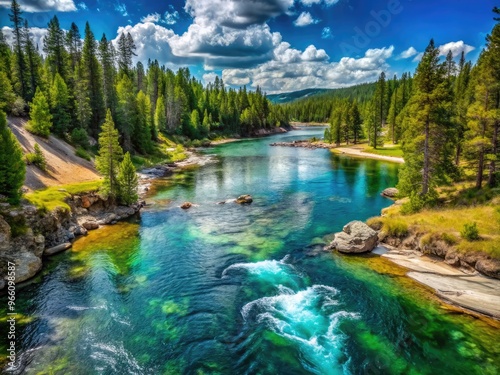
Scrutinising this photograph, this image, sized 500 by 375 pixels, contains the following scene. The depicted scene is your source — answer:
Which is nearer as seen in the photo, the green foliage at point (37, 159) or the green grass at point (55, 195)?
the green grass at point (55, 195)

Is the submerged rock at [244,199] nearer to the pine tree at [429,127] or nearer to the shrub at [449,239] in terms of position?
the pine tree at [429,127]

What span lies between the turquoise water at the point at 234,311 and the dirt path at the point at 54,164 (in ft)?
50.2

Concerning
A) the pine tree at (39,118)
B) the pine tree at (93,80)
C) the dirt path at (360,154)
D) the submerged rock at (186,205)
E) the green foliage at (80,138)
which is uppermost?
the pine tree at (93,80)

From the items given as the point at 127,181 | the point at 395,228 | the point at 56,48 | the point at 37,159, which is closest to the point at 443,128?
the point at 395,228

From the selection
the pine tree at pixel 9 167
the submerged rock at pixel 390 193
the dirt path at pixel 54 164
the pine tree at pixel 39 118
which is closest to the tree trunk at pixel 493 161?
the submerged rock at pixel 390 193

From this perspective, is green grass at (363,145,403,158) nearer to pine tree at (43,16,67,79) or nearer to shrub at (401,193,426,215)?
shrub at (401,193,426,215)

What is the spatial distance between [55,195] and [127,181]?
835cm

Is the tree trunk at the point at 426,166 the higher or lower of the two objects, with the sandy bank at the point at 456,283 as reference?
higher

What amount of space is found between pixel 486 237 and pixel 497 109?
13.6m

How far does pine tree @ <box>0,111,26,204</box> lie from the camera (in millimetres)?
28422

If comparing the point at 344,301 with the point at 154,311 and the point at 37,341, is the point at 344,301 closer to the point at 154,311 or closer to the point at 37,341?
the point at 154,311

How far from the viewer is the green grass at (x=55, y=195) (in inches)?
1266

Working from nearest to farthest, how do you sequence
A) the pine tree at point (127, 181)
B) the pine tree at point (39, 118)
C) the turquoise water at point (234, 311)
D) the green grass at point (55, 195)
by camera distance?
the turquoise water at point (234, 311) → the green grass at point (55, 195) → the pine tree at point (127, 181) → the pine tree at point (39, 118)

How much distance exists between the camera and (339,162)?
8394cm
